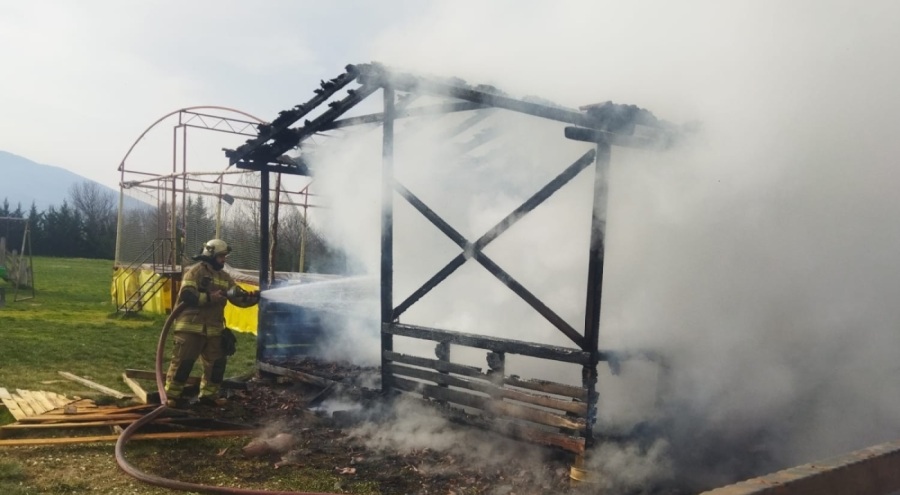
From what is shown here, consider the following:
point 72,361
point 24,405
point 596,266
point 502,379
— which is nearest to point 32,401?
point 24,405

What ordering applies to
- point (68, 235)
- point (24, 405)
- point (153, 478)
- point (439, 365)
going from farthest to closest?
point (68, 235) < point (24, 405) < point (439, 365) < point (153, 478)

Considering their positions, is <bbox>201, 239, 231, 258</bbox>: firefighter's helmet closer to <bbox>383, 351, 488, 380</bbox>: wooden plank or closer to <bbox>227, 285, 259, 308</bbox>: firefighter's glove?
<bbox>227, 285, 259, 308</bbox>: firefighter's glove

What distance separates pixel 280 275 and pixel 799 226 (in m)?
13.5

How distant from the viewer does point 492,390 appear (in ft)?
18.3

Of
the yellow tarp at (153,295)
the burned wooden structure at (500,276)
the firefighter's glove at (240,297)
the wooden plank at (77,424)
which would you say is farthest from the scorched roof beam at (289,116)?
the yellow tarp at (153,295)

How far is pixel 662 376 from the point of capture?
19.7ft

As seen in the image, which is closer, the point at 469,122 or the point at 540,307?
the point at 540,307

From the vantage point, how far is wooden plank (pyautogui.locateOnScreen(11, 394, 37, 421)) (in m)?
6.46

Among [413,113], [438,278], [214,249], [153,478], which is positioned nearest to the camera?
[153,478]

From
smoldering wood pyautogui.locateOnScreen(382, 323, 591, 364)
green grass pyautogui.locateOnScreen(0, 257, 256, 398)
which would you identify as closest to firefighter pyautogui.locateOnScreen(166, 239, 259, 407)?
green grass pyautogui.locateOnScreen(0, 257, 256, 398)

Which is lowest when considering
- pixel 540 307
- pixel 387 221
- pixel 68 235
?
pixel 540 307

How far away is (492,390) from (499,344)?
414 mm

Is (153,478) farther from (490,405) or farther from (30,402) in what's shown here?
(30,402)

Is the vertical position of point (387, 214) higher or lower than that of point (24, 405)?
higher
